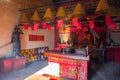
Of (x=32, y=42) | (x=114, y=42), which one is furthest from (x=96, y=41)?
(x=32, y=42)

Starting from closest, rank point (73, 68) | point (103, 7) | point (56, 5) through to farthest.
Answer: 1. point (103, 7)
2. point (73, 68)
3. point (56, 5)

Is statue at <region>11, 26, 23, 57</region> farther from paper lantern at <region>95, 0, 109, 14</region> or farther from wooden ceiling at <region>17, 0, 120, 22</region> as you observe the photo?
paper lantern at <region>95, 0, 109, 14</region>

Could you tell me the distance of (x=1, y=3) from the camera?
257 inches

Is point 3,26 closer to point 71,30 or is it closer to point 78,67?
point 78,67

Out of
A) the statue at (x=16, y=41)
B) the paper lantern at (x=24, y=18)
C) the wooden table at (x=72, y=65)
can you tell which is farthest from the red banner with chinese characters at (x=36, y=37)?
the wooden table at (x=72, y=65)

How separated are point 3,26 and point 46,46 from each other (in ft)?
11.6

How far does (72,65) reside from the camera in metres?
5.65

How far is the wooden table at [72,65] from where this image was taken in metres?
5.39

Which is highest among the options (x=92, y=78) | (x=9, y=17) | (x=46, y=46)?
(x=9, y=17)

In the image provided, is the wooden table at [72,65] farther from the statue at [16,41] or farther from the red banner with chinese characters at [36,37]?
the red banner with chinese characters at [36,37]

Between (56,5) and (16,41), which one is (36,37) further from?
(56,5)

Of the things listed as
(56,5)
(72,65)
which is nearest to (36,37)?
(56,5)

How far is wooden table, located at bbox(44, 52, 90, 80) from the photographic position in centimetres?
539

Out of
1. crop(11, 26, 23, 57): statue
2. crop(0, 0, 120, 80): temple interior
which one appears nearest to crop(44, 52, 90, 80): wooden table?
crop(0, 0, 120, 80): temple interior
